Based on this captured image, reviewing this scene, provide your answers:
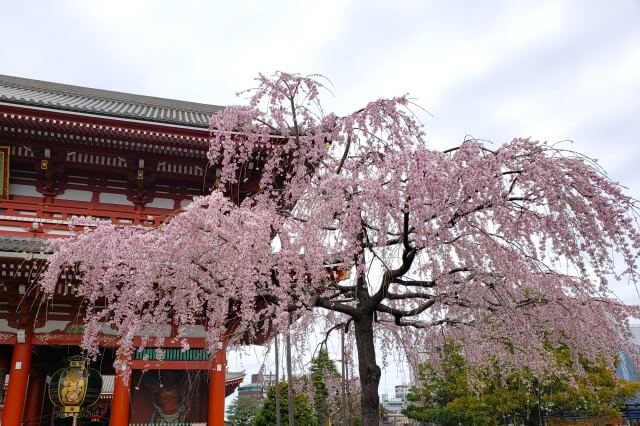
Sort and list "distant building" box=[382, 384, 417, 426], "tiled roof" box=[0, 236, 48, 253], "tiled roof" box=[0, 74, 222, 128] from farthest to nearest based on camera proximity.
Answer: "distant building" box=[382, 384, 417, 426] < "tiled roof" box=[0, 74, 222, 128] < "tiled roof" box=[0, 236, 48, 253]

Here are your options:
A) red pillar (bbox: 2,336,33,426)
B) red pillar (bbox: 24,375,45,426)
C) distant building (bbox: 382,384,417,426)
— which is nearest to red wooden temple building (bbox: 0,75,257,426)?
red pillar (bbox: 2,336,33,426)

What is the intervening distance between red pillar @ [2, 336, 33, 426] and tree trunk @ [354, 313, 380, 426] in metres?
5.83

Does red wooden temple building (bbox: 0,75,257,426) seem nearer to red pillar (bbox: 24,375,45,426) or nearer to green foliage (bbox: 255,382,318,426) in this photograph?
red pillar (bbox: 24,375,45,426)

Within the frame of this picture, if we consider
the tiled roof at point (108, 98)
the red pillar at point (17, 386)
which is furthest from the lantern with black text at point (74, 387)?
the tiled roof at point (108, 98)

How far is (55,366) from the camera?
9.93 meters

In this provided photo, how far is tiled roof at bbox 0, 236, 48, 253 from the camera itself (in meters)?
6.66

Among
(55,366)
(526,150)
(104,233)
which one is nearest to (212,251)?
(104,233)

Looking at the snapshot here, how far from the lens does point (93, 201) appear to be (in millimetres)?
8609

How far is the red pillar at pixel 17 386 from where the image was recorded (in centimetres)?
721

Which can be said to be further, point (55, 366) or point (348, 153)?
point (55, 366)

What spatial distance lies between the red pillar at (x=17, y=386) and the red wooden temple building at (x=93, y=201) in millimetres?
15

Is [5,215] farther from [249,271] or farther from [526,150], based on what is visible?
[526,150]

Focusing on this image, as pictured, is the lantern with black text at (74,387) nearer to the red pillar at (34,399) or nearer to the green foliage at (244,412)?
the red pillar at (34,399)

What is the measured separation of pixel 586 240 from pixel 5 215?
356 inches
